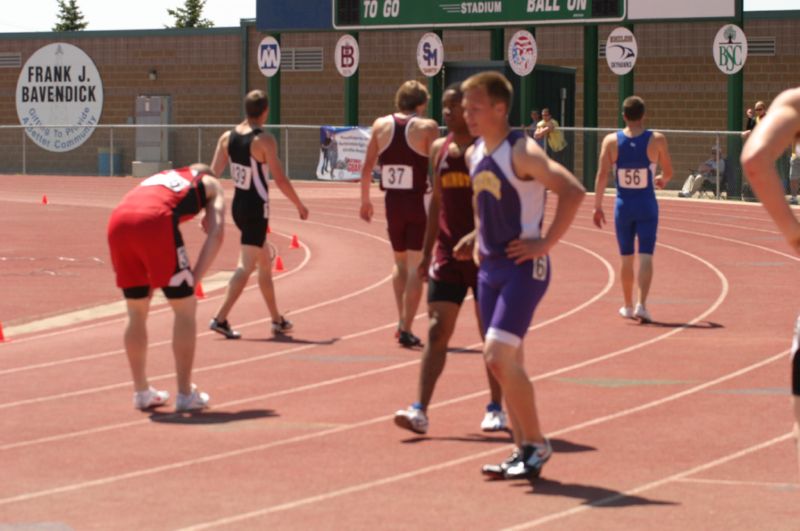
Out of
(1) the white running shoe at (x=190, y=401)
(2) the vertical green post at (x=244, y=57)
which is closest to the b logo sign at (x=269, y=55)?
(2) the vertical green post at (x=244, y=57)

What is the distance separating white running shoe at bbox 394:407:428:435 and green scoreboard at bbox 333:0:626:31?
2815 cm

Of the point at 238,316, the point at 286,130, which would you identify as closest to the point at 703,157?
the point at 286,130

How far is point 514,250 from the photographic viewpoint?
24.9ft

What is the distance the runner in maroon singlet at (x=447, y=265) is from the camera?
907 centimetres

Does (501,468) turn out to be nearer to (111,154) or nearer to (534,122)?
(534,122)

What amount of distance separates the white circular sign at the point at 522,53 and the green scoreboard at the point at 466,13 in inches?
42.5

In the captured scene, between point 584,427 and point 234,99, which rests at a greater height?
point 234,99

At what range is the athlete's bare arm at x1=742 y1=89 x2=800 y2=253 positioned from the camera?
5.00m

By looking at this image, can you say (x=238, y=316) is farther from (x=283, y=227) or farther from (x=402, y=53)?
(x=402, y=53)

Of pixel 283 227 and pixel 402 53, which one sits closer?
pixel 283 227

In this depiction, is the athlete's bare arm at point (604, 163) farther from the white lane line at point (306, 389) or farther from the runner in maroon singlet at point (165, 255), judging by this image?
the runner in maroon singlet at point (165, 255)

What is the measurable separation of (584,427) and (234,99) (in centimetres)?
4256

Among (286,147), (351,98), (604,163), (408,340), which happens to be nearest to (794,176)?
(351,98)

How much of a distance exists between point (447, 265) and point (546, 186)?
179 cm
